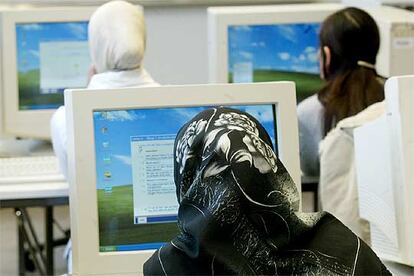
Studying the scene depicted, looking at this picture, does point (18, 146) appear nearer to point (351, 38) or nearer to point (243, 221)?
point (351, 38)

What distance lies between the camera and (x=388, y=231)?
5.81 ft

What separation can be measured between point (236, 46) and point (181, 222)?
1.85 meters

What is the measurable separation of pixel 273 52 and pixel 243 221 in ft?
6.37

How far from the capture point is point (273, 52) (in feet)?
10.0

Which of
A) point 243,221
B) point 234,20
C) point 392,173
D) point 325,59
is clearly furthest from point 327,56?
point 243,221

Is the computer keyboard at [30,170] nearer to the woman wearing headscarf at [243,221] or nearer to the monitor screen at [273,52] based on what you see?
the monitor screen at [273,52]

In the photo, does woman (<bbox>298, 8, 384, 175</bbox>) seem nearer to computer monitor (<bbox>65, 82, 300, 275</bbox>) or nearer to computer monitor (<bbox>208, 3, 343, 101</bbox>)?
computer monitor (<bbox>208, 3, 343, 101</bbox>)

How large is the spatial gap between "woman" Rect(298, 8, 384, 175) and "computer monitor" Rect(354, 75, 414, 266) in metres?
0.76

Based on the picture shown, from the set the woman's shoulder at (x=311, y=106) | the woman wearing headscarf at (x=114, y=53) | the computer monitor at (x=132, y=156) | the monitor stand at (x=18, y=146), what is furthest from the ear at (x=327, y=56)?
the monitor stand at (x=18, y=146)

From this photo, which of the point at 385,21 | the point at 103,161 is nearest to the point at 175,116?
the point at 103,161

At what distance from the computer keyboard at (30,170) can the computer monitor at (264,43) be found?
2.33ft

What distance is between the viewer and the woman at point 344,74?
8.82ft

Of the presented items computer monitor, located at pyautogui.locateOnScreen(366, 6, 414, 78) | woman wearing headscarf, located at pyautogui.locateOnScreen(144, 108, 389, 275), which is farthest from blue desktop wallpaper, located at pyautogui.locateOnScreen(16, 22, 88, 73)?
woman wearing headscarf, located at pyautogui.locateOnScreen(144, 108, 389, 275)

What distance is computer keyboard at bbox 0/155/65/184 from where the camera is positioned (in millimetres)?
2512
